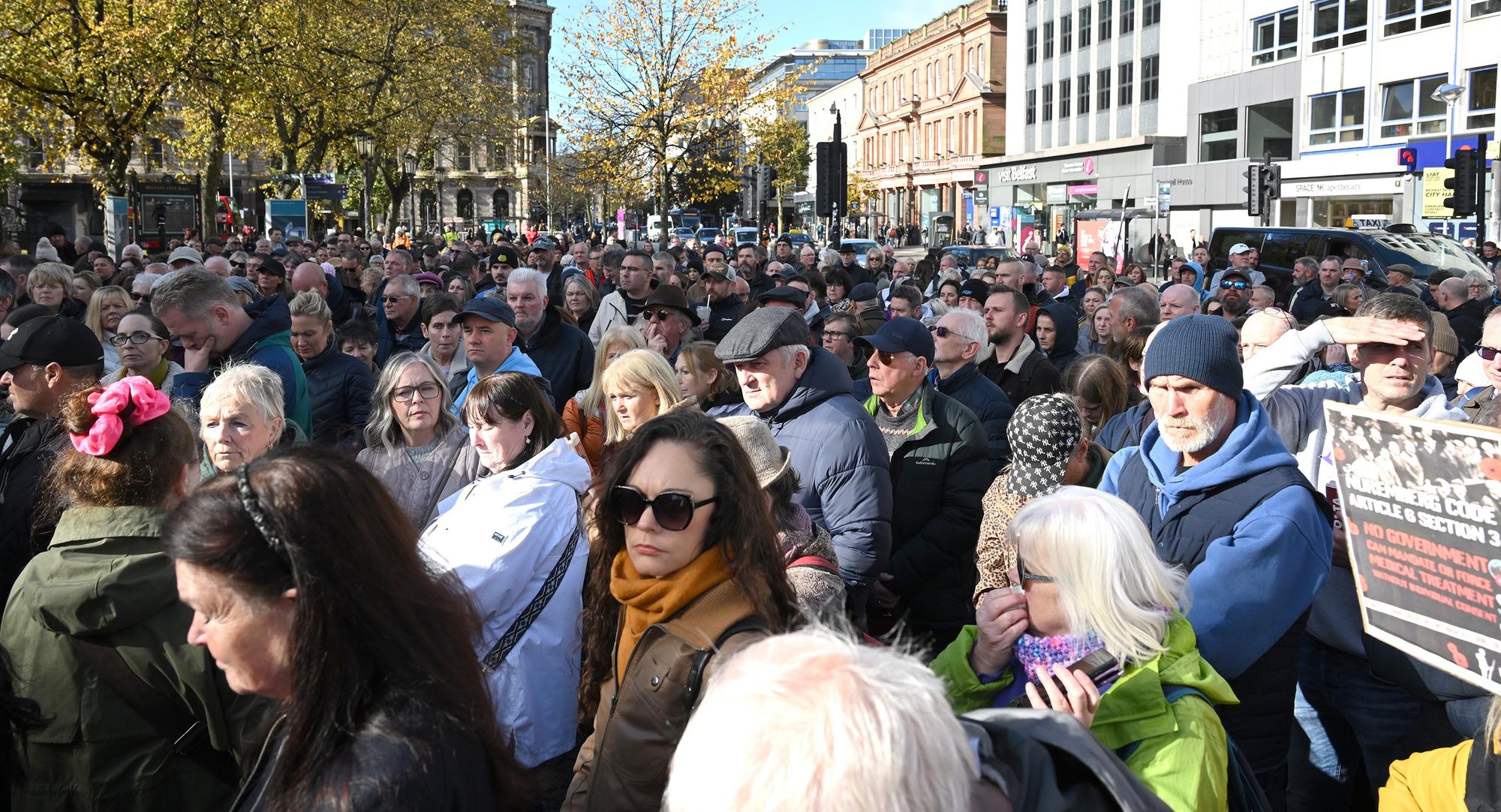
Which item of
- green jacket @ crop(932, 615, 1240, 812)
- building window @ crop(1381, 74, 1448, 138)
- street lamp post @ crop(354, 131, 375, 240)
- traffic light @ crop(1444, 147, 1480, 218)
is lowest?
green jacket @ crop(932, 615, 1240, 812)

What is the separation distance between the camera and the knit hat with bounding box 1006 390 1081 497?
13.2ft

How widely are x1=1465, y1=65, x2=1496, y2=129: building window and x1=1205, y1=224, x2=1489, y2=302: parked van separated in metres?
12.6

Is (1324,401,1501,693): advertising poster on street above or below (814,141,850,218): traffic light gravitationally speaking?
below

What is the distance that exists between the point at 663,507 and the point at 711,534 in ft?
0.44

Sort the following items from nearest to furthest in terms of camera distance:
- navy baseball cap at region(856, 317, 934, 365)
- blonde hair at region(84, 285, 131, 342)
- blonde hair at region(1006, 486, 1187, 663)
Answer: blonde hair at region(1006, 486, 1187, 663) < navy baseball cap at region(856, 317, 934, 365) < blonde hair at region(84, 285, 131, 342)

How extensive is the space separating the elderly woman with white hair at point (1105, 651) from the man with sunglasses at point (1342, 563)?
90 cm

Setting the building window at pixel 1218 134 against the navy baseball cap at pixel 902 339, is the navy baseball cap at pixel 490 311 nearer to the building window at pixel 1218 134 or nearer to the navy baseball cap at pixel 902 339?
the navy baseball cap at pixel 902 339

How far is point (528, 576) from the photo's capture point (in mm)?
3629

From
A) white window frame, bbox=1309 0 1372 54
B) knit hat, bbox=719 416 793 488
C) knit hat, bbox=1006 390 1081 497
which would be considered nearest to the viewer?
knit hat, bbox=719 416 793 488

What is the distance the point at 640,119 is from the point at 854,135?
70902 millimetres

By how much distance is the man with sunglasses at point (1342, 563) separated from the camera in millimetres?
3711

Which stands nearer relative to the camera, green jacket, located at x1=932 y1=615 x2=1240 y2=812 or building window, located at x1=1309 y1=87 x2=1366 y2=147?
green jacket, located at x1=932 y1=615 x2=1240 y2=812

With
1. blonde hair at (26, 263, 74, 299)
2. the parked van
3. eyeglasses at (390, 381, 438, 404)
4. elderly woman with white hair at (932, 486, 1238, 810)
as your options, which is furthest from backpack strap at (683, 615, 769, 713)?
the parked van

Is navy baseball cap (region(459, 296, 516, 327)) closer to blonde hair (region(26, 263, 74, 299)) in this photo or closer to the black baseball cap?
the black baseball cap
